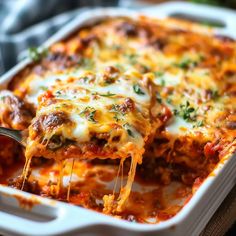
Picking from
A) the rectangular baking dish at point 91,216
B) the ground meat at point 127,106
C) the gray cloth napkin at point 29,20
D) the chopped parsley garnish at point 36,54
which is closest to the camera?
the rectangular baking dish at point 91,216

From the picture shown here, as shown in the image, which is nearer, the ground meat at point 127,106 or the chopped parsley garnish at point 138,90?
the ground meat at point 127,106

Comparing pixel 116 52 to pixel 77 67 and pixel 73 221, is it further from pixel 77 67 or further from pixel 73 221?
pixel 73 221

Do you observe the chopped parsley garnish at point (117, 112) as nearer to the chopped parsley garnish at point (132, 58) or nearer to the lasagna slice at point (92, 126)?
the lasagna slice at point (92, 126)

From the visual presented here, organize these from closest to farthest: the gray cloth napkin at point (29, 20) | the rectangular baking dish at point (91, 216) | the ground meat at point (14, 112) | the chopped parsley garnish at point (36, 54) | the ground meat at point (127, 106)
A: the rectangular baking dish at point (91, 216)
the ground meat at point (127, 106)
the ground meat at point (14, 112)
the chopped parsley garnish at point (36, 54)
the gray cloth napkin at point (29, 20)

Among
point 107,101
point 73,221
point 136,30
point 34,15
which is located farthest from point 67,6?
point 73,221

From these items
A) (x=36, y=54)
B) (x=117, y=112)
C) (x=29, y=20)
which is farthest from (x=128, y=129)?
A: (x=29, y=20)

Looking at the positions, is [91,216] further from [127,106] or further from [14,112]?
[14,112]

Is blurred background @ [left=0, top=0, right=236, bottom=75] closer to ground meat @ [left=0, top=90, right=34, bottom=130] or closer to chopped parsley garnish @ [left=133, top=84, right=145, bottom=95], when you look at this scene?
ground meat @ [left=0, top=90, right=34, bottom=130]

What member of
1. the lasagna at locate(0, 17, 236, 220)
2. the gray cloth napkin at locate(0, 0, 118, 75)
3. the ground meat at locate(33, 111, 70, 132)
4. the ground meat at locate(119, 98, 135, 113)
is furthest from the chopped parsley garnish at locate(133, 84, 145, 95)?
the gray cloth napkin at locate(0, 0, 118, 75)

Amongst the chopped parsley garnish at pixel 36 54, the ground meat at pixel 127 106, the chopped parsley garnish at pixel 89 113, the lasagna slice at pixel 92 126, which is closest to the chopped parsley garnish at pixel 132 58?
the chopped parsley garnish at pixel 36 54
